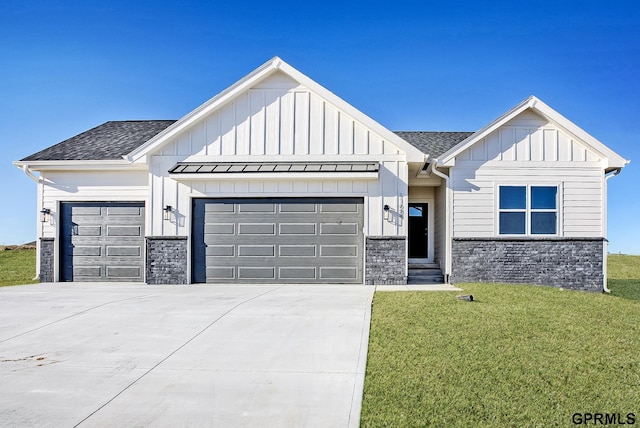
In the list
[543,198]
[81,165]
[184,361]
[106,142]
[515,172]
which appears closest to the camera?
[184,361]

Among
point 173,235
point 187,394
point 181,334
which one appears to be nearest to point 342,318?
point 181,334

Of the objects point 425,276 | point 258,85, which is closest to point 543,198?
point 425,276

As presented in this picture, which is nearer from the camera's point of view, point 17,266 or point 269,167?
point 269,167

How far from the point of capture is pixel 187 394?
4742 millimetres

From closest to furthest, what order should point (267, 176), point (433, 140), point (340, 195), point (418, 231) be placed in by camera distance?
point (267, 176)
point (340, 195)
point (418, 231)
point (433, 140)

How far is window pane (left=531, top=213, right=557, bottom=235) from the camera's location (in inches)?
498

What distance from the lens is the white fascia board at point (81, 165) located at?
13.0m

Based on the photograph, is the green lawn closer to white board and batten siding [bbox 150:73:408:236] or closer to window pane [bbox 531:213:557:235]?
window pane [bbox 531:213:557:235]

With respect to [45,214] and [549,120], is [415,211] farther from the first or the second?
[45,214]

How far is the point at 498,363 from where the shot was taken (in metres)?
5.42

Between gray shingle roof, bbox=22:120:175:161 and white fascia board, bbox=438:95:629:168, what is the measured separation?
929 centimetres

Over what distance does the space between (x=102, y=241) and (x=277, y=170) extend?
5.68m

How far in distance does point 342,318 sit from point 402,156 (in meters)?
5.79

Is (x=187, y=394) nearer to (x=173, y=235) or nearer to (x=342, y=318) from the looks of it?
(x=342, y=318)
